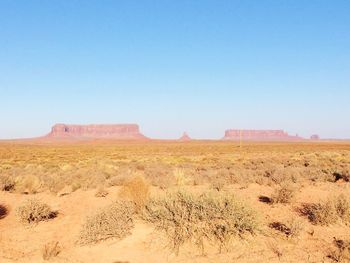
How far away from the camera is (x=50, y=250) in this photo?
7406 mm

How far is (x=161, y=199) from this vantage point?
9.09 m

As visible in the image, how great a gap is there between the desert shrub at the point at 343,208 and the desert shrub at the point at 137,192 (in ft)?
14.3

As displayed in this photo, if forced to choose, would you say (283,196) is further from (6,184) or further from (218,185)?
(6,184)

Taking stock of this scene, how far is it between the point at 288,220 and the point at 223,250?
6.97 ft

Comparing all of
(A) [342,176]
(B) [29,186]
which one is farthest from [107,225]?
(A) [342,176]

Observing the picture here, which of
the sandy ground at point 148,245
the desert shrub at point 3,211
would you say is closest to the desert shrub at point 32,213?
the sandy ground at point 148,245

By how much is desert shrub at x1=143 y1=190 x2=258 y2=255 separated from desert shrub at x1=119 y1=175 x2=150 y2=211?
0.57 m

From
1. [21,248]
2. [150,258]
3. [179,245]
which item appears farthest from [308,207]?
[21,248]

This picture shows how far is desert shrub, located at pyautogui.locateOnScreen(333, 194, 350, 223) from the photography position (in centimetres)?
880

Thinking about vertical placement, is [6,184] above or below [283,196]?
below

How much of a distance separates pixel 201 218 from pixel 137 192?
2268mm

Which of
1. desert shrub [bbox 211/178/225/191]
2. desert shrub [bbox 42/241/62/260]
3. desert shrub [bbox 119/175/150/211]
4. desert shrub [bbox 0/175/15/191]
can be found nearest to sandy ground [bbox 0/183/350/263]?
desert shrub [bbox 42/241/62/260]

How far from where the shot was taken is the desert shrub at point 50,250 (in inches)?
286

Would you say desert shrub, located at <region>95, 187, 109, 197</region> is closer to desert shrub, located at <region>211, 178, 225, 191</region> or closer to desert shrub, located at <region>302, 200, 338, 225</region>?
desert shrub, located at <region>211, 178, 225, 191</region>
